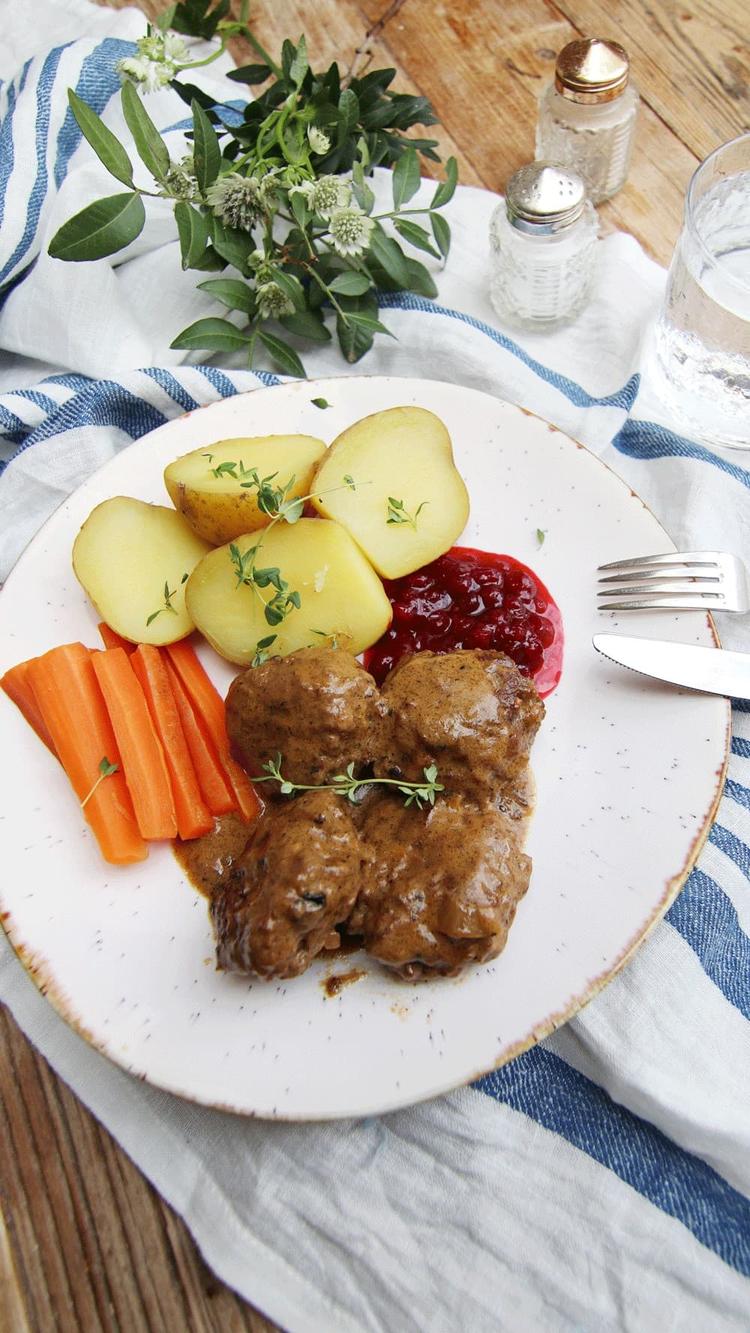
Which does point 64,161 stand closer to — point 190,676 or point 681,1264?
point 190,676

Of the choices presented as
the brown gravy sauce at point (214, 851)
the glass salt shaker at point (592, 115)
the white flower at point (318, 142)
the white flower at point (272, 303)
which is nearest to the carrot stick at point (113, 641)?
the brown gravy sauce at point (214, 851)

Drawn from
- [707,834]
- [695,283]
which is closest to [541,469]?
[695,283]

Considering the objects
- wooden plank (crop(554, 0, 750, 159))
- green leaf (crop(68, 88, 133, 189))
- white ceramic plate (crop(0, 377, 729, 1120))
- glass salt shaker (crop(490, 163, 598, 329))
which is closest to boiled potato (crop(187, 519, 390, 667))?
white ceramic plate (crop(0, 377, 729, 1120))

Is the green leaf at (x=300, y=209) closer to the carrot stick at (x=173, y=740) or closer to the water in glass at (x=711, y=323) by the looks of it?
the water in glass at (x=711, y=323)

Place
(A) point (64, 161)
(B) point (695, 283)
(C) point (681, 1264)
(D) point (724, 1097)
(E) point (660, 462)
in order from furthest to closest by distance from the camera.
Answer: (A) point (64, 161)
(E) point (660, 462)
(B) point (695, 283)
(D) point (724, 1097)
(C) point (681, 1264)

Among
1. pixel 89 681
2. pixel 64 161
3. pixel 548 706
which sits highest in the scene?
pixel 64 161

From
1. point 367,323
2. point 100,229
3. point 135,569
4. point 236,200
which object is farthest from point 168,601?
point 236,200

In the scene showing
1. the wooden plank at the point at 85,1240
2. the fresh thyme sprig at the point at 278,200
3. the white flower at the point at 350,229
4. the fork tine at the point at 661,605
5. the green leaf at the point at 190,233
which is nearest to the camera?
the wooden plank at the point at 85,1240
